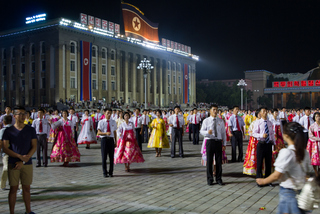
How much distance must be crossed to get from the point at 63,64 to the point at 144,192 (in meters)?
44.2

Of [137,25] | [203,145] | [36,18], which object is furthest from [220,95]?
[203,145]

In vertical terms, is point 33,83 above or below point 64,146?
above

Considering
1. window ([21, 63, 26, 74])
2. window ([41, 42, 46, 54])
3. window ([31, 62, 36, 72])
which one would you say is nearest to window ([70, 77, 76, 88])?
window ([41, 42, 46, 54])

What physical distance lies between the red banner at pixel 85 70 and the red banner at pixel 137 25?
10928mm

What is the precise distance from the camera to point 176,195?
6801mm

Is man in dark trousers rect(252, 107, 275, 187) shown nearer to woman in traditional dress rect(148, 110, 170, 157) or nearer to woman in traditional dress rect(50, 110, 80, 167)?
woman in traditional dress rect(148, 110, 170, 157)

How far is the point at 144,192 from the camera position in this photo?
7.09 metres

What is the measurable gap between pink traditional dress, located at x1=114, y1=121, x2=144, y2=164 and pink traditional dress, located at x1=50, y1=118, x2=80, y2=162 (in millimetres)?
1967

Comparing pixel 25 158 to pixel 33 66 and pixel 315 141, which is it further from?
pixel 33 66

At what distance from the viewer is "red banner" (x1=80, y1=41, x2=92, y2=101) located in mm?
50344

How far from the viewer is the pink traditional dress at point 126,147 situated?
9430mm

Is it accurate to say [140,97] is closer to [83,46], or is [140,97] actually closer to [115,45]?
[115,45]

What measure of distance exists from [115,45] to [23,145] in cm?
5454

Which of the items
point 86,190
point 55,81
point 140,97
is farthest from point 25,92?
point 86,190
